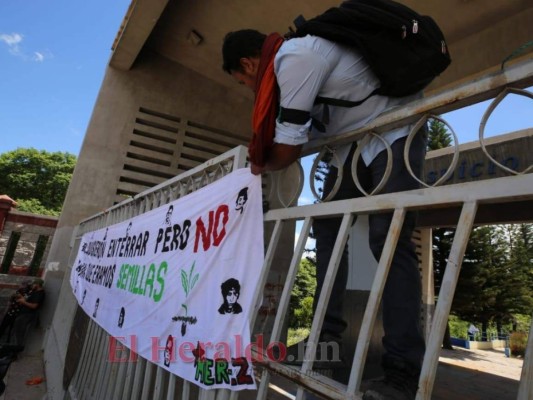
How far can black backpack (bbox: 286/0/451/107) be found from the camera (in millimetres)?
1213

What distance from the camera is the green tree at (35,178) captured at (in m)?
30.0

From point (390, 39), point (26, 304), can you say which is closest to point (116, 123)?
point (26, 304)

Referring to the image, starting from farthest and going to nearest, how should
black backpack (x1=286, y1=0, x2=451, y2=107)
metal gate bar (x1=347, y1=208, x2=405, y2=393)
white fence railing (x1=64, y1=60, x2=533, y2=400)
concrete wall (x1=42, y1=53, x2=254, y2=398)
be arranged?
concrete wall (x1=42, y1=53, x2=254, y2=398), black backpack (x1=286, y1=0, x2=451, y2=107), metal gate bar (x1=347, y1=208, x2=405, y2=393), white fence railing (x1=64, y1=60, x2=533, y2=400)

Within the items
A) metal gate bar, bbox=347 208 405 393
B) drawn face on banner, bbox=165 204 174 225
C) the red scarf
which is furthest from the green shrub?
the red scarf

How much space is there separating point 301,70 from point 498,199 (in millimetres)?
784

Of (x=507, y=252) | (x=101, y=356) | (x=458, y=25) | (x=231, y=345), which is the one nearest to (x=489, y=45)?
(x=458, y=25)

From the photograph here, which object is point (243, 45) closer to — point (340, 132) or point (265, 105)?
point (265, 105)

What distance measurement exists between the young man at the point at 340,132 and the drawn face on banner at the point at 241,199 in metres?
0.13

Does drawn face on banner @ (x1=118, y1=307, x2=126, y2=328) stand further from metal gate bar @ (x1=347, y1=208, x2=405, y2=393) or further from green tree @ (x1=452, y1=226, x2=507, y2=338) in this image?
green tree @ (x1=452, y1=226, x2=507, y2=338)

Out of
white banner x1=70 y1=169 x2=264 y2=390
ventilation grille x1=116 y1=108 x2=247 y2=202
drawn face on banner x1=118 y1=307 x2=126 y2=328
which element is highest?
ventilation grille x1=116 y1=108 x2=247 y2=202

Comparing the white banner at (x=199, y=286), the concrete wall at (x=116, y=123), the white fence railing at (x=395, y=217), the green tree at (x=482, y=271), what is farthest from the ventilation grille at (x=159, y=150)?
the green tree at (x=482, y=271)

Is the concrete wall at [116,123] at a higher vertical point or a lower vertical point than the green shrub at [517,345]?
higher

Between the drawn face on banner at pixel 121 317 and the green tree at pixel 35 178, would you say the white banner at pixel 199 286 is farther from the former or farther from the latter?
the green tree at pixel 35 178

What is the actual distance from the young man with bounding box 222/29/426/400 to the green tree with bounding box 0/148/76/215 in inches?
1288
